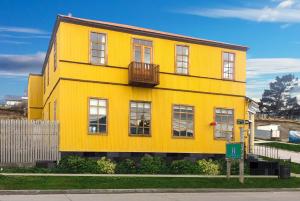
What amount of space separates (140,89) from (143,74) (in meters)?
1.02

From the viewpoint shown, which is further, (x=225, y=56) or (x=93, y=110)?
(x=225, y=56)

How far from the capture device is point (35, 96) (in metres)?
39.0

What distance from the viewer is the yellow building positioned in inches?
1047

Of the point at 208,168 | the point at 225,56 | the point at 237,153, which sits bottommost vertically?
the point at 208,168

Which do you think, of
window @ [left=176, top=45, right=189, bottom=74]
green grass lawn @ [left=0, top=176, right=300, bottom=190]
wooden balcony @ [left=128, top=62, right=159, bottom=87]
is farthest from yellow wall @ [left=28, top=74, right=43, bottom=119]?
green grass lawn @ [left=0, top=176, right=300, bottom=190]

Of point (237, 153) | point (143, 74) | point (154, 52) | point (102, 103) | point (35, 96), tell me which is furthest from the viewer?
point (35, 96)

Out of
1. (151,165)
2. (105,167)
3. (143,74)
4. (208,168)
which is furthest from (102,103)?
(208,168)

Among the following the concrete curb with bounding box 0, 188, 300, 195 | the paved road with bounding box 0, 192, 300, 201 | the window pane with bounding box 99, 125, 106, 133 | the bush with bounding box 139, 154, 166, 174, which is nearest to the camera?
the paved road with bounding box 0, 192, 300, 201

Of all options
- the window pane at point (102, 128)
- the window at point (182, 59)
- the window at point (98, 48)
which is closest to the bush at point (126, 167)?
the window pane at point (102, 128)

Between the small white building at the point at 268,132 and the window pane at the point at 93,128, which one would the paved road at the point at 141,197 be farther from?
the small white building at the point at 268,132

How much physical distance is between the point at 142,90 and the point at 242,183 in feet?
29.8

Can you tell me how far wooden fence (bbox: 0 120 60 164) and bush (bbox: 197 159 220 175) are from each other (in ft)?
26.7

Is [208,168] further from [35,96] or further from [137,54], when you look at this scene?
[35,96]

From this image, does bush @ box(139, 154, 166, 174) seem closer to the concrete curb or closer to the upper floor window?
the upper floor window
